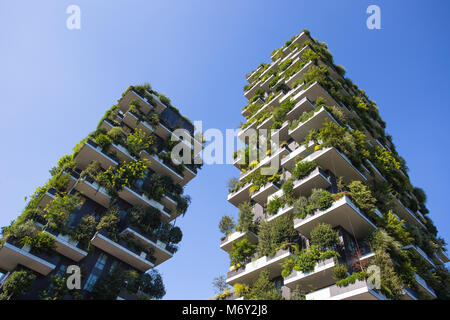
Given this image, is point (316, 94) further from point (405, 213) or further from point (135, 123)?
point (135, 123)

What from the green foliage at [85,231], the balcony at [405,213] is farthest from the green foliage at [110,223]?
the balcony at [405,213]

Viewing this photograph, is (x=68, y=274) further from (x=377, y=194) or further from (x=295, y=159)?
(x=377, y=194)

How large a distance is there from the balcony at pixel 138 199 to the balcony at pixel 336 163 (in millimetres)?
13721

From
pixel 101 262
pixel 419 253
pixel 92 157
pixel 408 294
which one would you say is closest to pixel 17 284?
pixel 101 262

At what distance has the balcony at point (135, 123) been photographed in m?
32.2

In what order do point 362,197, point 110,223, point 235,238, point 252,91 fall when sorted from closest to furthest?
1. point 362,197
2. point 110,223
3. point 235,238
4. point 252,91

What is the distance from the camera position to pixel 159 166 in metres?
30.2

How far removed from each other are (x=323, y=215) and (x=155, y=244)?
1392 cm

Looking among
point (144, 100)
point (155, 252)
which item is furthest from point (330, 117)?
point (144, 100)

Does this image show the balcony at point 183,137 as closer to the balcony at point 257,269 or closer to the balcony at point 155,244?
the balcony at point 155,244

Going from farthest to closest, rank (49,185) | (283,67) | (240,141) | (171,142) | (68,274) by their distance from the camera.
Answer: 1. (283,67)
2. (240,141)
3. (171,142)
4. (49,185)
5. (68,274)

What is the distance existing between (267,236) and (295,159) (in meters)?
6.83

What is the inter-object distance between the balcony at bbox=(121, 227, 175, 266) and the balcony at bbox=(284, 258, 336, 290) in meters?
11.2

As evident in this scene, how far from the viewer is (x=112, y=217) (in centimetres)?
2350
